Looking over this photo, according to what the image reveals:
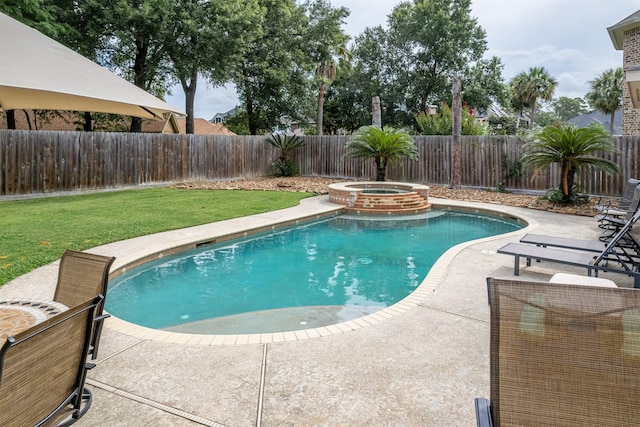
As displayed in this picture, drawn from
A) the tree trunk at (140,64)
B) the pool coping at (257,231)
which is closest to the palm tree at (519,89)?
the pool coping at (257,231)

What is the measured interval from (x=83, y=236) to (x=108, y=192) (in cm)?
691

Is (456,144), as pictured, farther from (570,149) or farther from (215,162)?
(215,162)

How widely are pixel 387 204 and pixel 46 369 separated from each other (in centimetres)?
971

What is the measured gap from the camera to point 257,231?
26.0ft

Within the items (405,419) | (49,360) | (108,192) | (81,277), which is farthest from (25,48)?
(108,192)

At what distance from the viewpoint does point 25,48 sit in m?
2.99

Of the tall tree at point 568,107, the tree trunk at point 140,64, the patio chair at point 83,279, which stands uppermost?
the tall tree at point 568,107

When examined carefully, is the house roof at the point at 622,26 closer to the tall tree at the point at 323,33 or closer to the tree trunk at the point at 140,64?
the tall tree at the point at 323,33

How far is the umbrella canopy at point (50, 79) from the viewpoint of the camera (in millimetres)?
2891

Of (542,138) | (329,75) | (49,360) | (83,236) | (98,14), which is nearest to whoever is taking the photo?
(49,360)

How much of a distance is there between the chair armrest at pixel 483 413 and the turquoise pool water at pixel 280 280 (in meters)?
2.66

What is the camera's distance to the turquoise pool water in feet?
15.0

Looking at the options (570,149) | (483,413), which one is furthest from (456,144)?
(483,413)

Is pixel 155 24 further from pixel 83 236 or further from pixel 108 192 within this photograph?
pixel 83 236
